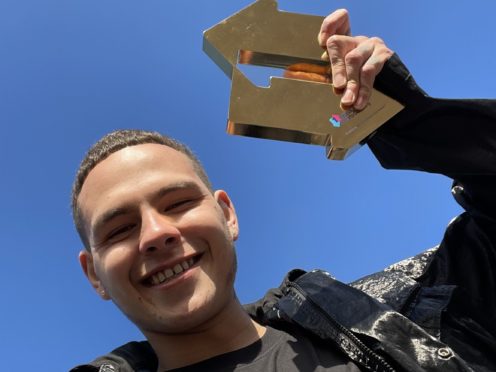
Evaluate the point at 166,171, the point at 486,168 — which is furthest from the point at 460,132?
the point at 166,171

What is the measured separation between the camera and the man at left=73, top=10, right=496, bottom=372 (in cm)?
192

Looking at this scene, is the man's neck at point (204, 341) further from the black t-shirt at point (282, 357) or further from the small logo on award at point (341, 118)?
the small logo on award at point (341, 118)

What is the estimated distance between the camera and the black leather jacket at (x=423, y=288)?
1.93 m

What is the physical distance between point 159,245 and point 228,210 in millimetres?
825

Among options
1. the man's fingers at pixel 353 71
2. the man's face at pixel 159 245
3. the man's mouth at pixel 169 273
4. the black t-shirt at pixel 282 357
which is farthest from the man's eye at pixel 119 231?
the man's fingers at pixel 353 71

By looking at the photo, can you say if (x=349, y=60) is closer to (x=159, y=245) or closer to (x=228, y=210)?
(x=159, y=245)

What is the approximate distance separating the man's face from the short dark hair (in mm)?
175

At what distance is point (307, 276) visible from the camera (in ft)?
8.07

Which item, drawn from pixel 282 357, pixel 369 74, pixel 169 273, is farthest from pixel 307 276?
pixel 369 74

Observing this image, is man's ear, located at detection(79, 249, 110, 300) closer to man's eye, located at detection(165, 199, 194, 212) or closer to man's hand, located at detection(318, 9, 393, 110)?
man's eye, located at detection(165, 199, 194, 212)

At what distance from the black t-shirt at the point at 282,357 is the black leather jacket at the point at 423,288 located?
0.07m

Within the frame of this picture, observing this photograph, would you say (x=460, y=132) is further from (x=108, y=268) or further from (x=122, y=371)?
(x=122, y=371)

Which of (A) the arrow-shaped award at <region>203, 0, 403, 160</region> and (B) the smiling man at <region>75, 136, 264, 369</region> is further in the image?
(B) the smiling man at <region>75, 136, 264, 369</region>

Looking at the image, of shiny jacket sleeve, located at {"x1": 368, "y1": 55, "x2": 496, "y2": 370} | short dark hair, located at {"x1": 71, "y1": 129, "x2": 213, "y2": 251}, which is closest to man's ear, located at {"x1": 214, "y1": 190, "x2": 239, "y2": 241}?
short dark hair, located at {"x1": 71, "y1": 129, "x2": 213, "y2": 251}
